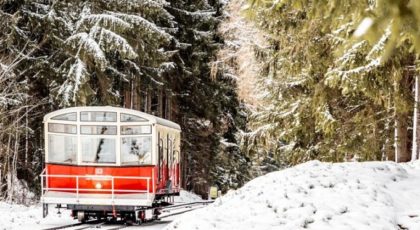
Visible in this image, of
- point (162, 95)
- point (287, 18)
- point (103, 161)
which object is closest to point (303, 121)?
point (287, 18)

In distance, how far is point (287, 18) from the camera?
1435 cm

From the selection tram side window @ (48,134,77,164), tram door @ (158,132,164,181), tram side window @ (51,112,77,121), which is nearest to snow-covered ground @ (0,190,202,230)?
tram door @ (158,132,164,181)

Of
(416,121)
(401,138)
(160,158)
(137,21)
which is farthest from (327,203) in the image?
(137,21)

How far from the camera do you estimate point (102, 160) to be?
55.3ft

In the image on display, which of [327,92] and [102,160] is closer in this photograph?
[327,92]

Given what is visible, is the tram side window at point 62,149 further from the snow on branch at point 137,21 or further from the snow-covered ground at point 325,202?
the snow on branch at point 137,21

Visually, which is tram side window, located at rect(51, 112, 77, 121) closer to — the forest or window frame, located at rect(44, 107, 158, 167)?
window frame, located at rect(44, 107, 158, 167)

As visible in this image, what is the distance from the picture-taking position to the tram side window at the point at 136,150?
16484 millimetres

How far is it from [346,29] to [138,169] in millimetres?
7959

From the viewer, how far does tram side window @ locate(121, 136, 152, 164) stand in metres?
16.5

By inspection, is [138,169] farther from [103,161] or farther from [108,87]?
[108,87]

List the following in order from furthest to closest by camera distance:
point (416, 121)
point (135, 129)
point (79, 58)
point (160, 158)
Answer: point (79, 58) < point (160, 158) < point (135, 129) < point (416, 121)

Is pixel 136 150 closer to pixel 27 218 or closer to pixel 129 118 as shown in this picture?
pixel 129 118

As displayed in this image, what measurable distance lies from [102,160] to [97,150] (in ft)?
0.98
